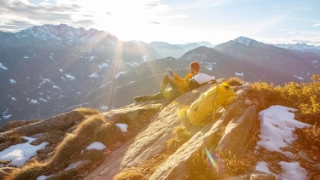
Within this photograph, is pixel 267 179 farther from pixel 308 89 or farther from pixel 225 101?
pixel 308 89

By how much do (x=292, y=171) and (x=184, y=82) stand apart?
11.2 m

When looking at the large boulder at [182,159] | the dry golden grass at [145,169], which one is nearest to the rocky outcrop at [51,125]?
the dry golden grass at [145,169]

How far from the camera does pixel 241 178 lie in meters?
5.71

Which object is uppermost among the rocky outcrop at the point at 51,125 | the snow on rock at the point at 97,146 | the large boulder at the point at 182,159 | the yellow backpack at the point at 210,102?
the yellow backpack at the point at 210,102

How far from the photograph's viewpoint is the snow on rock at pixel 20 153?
13609 mm

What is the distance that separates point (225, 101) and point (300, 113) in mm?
3267

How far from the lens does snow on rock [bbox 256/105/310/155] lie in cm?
780

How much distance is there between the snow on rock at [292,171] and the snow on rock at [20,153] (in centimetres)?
1419

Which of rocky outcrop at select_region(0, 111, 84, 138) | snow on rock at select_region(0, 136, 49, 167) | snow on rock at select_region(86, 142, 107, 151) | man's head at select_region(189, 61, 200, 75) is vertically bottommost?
snow on rock at select_region(0, 136, 49, 167)

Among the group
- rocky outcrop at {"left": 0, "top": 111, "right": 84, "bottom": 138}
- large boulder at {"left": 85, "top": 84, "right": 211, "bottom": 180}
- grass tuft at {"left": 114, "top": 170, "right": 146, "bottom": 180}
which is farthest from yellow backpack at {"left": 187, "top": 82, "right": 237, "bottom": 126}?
rocky outcrop at {"left": 0, "top": 111, "right": 84, "bottom": 138}

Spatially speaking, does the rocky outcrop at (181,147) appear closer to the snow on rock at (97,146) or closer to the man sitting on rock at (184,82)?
the snow on rock at (97,146)

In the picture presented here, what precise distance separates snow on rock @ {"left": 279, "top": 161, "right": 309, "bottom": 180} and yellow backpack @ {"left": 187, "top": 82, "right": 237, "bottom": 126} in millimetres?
3588

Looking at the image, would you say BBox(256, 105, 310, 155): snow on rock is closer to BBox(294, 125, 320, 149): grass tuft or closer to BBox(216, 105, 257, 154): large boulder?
BBox(294, 125, 320, 149): grass tuft

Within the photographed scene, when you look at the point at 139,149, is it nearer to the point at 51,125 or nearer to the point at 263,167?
the point at 263,167
